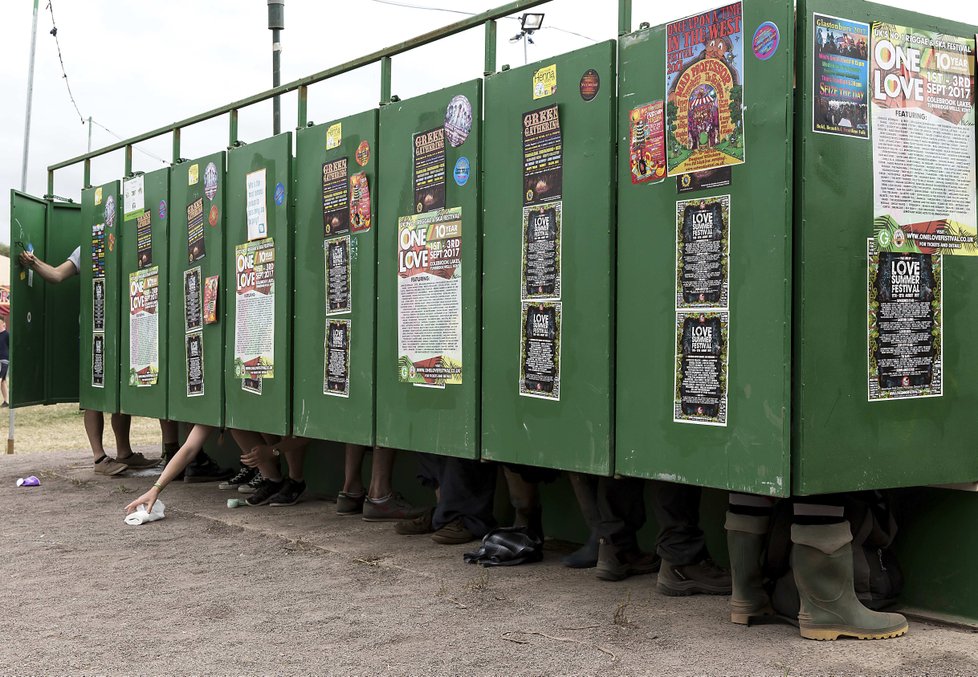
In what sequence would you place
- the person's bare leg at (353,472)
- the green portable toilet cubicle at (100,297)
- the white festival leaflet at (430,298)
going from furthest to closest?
the green portable toilet cubicle at (100,297) < the person's bare leg at (353,472) < the white festival leaflet at (430,298)

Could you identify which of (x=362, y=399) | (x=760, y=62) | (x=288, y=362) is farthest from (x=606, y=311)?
(x=288, y=362)

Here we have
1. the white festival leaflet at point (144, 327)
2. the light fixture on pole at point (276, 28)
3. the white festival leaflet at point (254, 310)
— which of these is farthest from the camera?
the light fixture on pole at point (276, 28)

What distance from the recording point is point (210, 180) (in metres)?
8.47

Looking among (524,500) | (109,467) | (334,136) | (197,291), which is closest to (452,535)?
(524,500)

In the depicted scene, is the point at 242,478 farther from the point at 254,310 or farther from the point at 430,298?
the point at 430,298

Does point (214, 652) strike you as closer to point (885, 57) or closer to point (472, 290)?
point (472, 290)

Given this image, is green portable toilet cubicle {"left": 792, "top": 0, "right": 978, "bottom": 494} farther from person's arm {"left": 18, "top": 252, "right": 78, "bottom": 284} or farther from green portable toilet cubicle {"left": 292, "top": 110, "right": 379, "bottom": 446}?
person's arm {"left": 18, "top": 252, "right": 78, "bottom": 284}

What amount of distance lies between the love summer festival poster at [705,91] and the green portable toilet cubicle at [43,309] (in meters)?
7.30

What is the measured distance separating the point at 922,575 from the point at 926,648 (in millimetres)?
552

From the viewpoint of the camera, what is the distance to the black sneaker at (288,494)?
8.41m

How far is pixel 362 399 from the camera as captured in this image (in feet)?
22.4

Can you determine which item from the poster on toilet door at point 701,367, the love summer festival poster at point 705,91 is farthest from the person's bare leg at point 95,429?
the love summer festival poster at point 705,91

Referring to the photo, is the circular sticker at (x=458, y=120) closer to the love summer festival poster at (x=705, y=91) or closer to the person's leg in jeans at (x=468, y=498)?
the love summer festival poster at (x=705, y=91)

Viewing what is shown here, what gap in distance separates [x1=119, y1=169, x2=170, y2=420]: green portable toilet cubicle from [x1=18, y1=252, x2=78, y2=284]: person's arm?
2.88ft
